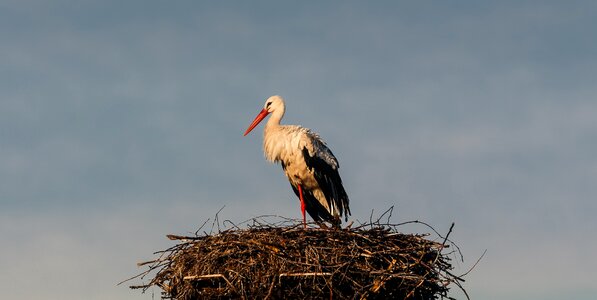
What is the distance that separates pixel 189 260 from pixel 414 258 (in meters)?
1.95

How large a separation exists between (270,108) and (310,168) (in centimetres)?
125

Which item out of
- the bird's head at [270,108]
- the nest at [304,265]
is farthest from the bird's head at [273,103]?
the nest at [304,265]

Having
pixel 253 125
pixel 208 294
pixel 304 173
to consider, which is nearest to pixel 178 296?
pixel 208 294

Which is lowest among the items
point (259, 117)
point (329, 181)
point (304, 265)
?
point (304, 265)

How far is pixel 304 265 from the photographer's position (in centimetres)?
732

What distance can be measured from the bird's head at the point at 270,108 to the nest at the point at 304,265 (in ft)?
A: 9.47

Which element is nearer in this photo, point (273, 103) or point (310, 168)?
point (310, 168)

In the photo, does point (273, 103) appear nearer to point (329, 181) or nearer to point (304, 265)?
point (329, 181)

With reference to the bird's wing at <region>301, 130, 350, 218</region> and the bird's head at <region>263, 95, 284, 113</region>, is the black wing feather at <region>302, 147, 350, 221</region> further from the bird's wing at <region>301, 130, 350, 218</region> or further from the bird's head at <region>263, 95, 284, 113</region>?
the bird's head at <region>263, 95, 284, 113</region>

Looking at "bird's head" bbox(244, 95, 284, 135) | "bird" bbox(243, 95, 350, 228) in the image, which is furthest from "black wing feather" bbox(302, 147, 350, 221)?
"bird's head" bbox(244, 95, 284, 135)

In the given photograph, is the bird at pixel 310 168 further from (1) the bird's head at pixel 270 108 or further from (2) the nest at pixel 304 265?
(2) the nest at pixel 304 265

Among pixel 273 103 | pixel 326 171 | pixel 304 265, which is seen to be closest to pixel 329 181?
pixel 326 171

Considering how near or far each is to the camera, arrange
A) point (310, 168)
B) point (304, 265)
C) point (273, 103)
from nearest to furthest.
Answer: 1. point (304, 265)
2. point (310, 168)
3. point (273, 103)

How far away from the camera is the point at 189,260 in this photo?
7.82 m
